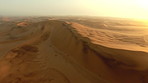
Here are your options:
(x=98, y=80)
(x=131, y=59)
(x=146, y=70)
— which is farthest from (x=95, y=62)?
(x=146, y=70)

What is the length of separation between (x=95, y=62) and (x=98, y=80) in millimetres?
1071

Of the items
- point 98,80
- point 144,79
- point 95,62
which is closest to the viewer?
point 144,79

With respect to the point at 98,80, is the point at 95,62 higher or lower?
higher

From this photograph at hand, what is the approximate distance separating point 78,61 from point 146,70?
3043mm

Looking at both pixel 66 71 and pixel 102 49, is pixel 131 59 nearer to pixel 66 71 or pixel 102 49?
pixel 102 49

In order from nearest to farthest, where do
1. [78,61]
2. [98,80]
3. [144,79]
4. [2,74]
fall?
[144,79], [98,80], [2,74], [78,61]

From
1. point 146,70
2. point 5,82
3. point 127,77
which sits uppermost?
point 146,70

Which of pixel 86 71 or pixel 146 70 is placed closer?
pixel 146 70

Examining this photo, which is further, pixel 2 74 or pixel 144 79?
pixel 2 74

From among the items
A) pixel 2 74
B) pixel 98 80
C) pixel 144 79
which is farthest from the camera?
pixel 2 74

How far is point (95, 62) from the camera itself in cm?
636

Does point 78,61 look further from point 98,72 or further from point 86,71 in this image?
point 98,72

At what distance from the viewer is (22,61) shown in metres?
7.16

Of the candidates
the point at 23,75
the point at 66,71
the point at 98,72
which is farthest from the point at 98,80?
the point at 23,75
